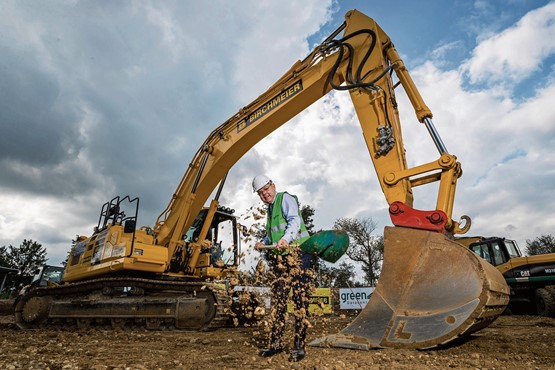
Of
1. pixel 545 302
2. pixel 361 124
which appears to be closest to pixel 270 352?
pixel 361 124

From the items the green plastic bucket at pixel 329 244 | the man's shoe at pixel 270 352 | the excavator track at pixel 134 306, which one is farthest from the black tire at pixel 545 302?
the man's shoe at pixel 270 352

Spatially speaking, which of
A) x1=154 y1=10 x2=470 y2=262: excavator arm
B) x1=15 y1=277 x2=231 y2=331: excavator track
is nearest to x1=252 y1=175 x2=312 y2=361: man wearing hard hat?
x1=154 y1=10 x2=470 y2=262: excavator arm

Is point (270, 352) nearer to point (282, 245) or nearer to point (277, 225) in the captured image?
point (282, 245)

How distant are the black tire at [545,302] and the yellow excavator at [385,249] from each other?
8.93m

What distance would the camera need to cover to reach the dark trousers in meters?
3.47

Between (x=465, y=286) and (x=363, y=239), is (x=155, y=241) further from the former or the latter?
(x=363, y=239)

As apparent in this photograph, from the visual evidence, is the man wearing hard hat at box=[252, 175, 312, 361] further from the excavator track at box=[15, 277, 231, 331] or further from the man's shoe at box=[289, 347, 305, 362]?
the excavator track at box=[15, 277, 231, 331]

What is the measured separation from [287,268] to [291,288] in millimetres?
202

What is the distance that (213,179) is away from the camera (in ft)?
22.8

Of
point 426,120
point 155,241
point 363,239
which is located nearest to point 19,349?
point 155,241

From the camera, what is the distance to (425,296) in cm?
318

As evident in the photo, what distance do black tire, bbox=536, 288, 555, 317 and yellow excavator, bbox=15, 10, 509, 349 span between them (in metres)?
8.93

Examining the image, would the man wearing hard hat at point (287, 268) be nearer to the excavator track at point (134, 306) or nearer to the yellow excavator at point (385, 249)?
the yellow excavator at point (385, 249)

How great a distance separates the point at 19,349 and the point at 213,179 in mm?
3904
